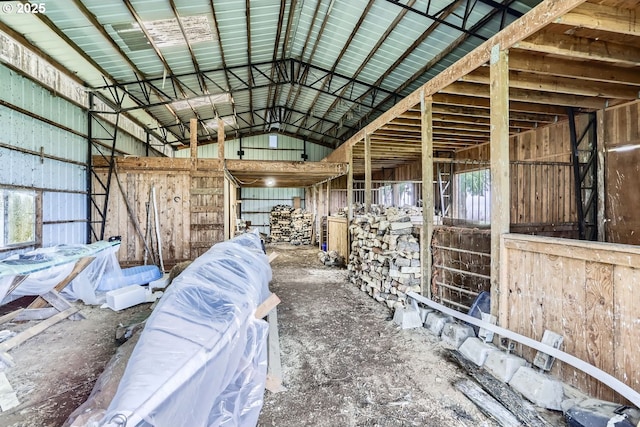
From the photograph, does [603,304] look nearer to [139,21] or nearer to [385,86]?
[139,21]

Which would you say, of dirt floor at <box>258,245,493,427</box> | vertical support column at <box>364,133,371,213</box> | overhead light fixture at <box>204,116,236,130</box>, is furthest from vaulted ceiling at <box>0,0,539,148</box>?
dirt floor at <box>258,245,493,427</box>

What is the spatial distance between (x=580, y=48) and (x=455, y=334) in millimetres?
3208

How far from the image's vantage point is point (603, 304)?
216 centimetres

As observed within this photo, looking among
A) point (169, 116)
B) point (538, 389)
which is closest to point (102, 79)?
point (169, 116)

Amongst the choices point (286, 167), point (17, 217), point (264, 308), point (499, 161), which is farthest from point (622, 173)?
point (17, 217)

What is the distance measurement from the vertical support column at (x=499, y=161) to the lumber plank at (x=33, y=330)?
197 inches


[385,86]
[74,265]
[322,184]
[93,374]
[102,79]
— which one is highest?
[385,86]

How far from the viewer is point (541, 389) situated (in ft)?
7.47

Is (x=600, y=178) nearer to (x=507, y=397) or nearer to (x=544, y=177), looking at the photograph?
(x=544, y=177)

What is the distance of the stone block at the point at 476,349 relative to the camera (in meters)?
2.85

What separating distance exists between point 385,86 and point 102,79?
24.2 feet

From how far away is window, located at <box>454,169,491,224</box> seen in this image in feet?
26.6

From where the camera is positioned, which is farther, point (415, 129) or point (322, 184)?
point (322, 184)

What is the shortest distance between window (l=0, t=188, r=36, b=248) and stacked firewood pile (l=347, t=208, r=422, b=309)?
5792mm
